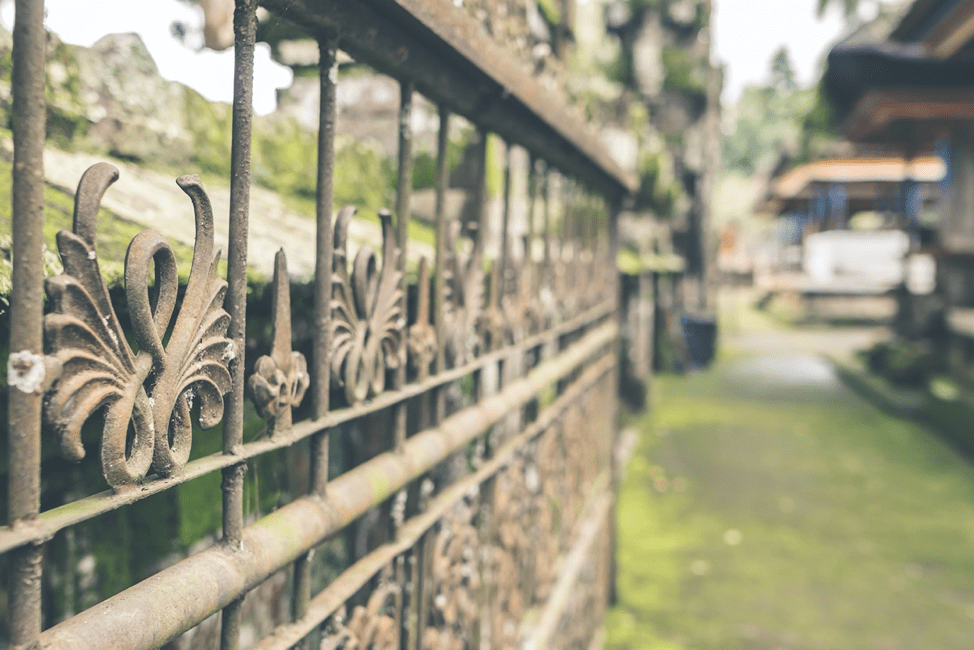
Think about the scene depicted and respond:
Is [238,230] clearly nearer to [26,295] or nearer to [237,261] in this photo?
[237,261]

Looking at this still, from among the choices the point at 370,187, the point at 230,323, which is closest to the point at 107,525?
the point at 230,323

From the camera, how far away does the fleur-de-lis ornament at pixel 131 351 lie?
1.75ft

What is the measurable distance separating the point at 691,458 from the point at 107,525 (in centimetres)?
Answer: 539

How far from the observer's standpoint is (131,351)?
1.98ft

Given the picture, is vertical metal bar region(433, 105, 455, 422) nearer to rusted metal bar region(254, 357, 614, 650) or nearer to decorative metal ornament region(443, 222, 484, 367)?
decorative metal ornament region(443, 222, 484, 367)

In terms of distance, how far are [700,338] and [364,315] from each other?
10.1 metres

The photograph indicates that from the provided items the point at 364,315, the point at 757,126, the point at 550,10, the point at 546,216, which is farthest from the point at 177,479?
the point at 757,126

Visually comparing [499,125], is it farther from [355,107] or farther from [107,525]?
[355,107]

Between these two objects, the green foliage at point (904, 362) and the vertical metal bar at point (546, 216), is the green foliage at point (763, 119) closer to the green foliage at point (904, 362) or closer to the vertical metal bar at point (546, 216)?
the green foliage at point (904, 362)

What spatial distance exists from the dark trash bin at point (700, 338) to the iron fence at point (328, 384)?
344 inches

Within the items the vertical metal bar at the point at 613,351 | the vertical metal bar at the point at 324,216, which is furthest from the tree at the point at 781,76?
the vertical metal bar at the point at 324,216

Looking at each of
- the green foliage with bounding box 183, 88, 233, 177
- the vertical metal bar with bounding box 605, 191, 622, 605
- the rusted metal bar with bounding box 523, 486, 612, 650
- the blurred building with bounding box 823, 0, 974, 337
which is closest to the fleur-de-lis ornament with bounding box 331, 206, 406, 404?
the green foliage with bounding box 183, 88, 233, 177

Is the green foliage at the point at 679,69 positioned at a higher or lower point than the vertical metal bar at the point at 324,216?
higher

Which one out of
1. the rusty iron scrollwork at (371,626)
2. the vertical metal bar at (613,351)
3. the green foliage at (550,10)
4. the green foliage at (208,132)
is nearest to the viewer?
the rusty iron scrollwork at (371,626)
